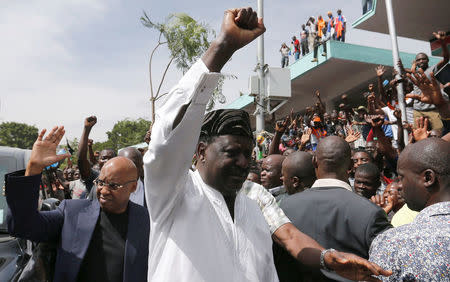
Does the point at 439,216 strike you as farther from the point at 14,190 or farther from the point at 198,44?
the point at 198,44

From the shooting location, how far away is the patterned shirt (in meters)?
1.49

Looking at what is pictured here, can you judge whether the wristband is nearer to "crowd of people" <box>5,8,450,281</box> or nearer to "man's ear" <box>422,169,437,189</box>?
"crowd of people" <box>5,8,450,281</box>

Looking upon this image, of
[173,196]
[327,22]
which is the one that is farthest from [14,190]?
[327,22]

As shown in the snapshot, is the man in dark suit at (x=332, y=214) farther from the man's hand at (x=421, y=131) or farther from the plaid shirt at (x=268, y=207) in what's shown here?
the man's hand at (x=421, y=131)

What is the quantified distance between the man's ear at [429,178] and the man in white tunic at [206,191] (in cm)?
54

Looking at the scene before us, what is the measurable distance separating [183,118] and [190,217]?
0.41m

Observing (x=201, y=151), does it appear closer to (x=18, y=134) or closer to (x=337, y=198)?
(x=337, y=198)

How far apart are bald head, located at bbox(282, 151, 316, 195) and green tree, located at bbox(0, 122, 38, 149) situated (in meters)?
51.6

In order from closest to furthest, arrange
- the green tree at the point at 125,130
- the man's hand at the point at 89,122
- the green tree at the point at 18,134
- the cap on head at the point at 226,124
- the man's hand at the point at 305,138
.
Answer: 1. the cap on head at the point at 226,124
2. the man's hand at the point at 89,122
3. the man's hand at the point at 305,138
4. the green tree at the point at 18,134
5. the green tree at the point at 125,130

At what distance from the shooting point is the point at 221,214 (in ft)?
5.41

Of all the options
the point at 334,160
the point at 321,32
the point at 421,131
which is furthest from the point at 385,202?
the point at 321,32

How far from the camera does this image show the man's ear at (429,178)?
1815mm

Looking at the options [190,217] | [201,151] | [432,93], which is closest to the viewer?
[190,217]

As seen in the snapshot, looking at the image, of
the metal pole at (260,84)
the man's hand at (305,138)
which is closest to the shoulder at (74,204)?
the metal pole at (260,84)
